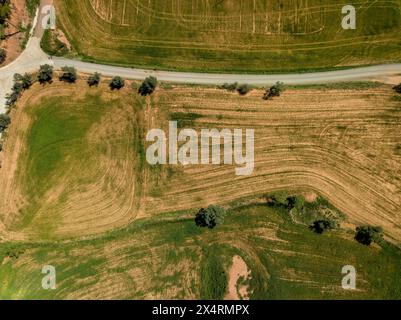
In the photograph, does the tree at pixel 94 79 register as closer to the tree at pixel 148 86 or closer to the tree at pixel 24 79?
the tree at pixel 148 86

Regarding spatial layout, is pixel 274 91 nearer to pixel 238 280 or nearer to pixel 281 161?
pixel 281 161

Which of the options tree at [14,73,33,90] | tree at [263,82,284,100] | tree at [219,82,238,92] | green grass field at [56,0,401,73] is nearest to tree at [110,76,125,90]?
green grass field at [56,0,401,73]

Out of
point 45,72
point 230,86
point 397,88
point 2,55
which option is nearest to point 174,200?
point 230,86

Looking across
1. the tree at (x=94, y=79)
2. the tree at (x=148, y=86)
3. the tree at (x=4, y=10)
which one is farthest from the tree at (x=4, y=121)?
the tree at (x=148, y=86)

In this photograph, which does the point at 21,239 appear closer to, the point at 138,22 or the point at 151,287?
the point at 151,287

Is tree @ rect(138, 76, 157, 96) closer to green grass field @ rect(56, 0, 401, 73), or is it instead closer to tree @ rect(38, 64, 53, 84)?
green grass field @ rect(56, 0, 401, 73)
